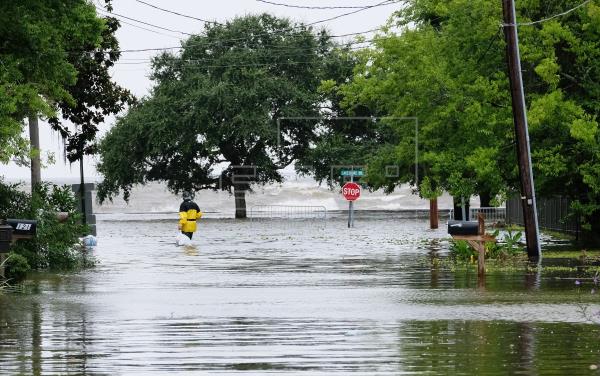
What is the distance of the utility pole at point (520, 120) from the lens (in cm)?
3161

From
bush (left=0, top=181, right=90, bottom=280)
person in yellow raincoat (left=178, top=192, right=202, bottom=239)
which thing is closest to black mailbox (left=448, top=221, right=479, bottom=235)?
bush (left=0, top=181, right=90, bottom=280)

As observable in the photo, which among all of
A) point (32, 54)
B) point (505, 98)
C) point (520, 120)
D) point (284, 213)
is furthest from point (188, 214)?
point (284, 213)

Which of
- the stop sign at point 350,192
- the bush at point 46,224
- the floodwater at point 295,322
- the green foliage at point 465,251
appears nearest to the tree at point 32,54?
the bush at point 46,224

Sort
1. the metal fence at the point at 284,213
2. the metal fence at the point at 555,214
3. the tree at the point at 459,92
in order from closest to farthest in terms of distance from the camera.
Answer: the tree at the point at 459,92, the metal fence at the point at 555,214, the metal fence at the point at 284,213

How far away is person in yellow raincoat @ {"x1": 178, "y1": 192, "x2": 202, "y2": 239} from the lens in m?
40.6

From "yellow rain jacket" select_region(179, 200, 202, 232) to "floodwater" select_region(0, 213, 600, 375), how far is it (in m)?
8.24

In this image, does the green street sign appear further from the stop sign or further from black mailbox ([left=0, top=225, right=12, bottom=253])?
black mailbox ([left=0, top=225, right=12, bottom=253])

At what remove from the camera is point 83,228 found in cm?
3234

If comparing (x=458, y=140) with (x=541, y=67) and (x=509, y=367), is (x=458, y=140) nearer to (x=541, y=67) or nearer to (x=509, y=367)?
(x=541, y=67)

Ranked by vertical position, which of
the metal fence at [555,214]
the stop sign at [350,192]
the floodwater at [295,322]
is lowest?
the floodwater at [295,322]

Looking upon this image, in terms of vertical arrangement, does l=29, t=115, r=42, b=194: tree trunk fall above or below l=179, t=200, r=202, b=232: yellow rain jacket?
above

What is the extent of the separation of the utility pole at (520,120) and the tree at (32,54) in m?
9.62

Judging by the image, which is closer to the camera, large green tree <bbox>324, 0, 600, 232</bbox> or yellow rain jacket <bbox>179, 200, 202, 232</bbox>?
large green tree <bbox>324, 0, 600, 232</bbox>

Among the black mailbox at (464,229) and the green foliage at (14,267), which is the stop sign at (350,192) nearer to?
the black mailbox at (464,229)
